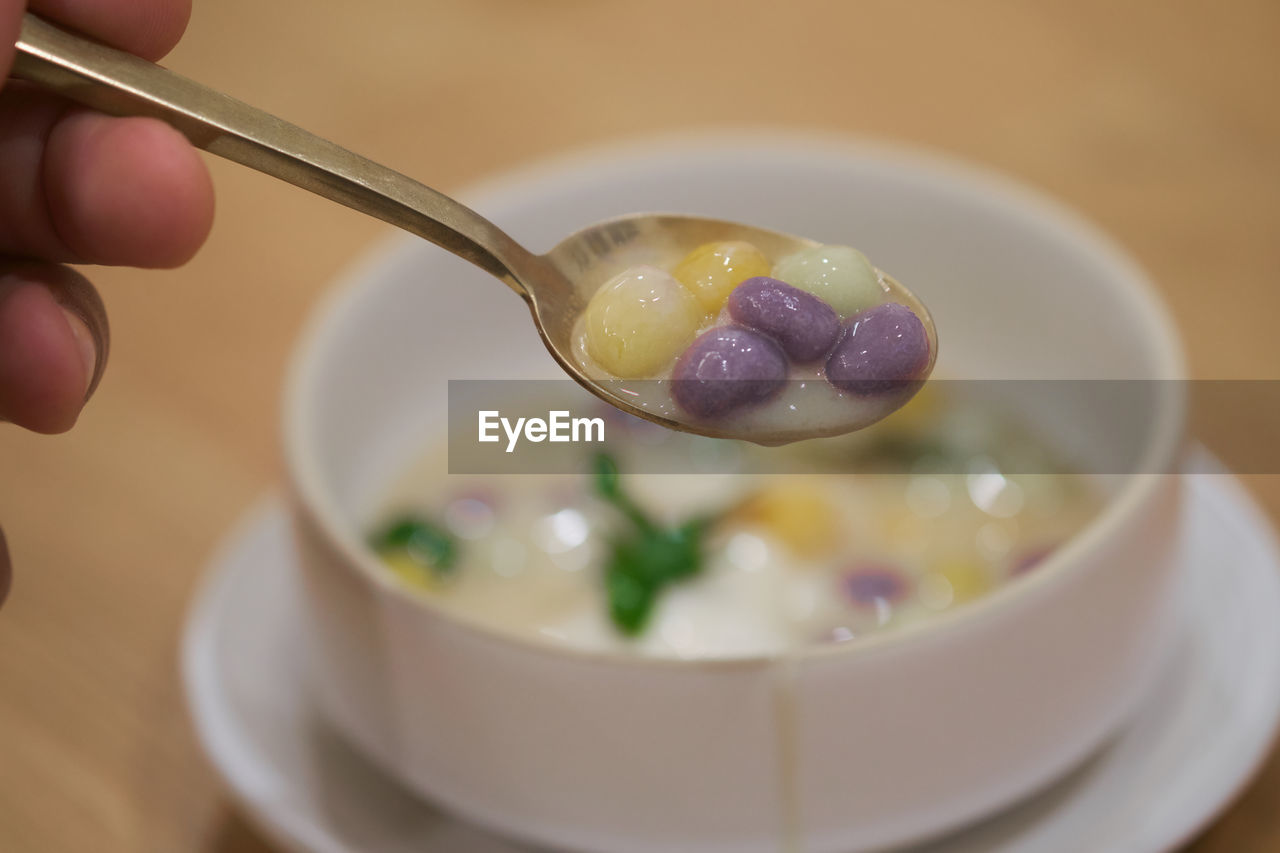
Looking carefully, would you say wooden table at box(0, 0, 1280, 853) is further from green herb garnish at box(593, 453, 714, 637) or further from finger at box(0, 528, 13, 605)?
green herb garnish at box(593, 453, 714, 637)

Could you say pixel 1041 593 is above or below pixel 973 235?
below

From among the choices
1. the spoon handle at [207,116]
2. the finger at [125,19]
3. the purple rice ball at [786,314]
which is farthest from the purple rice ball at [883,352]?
the finger at [125,19]

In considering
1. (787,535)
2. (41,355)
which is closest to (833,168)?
(787,535)

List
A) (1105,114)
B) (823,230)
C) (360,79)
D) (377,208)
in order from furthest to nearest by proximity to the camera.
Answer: (360,79)
(1105,114)
(823,230)
(377,208)

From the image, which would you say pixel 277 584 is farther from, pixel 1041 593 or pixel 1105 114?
pixel 1105 114

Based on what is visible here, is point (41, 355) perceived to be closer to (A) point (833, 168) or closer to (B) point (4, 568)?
(B) point (4, 568)

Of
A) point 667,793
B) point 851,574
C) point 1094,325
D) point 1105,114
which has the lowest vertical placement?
point 667,793

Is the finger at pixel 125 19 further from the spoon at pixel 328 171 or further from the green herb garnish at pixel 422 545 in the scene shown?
the green herb garnish at pixel 422 545

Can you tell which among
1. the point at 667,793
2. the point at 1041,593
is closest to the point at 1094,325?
the point at 1041,593
